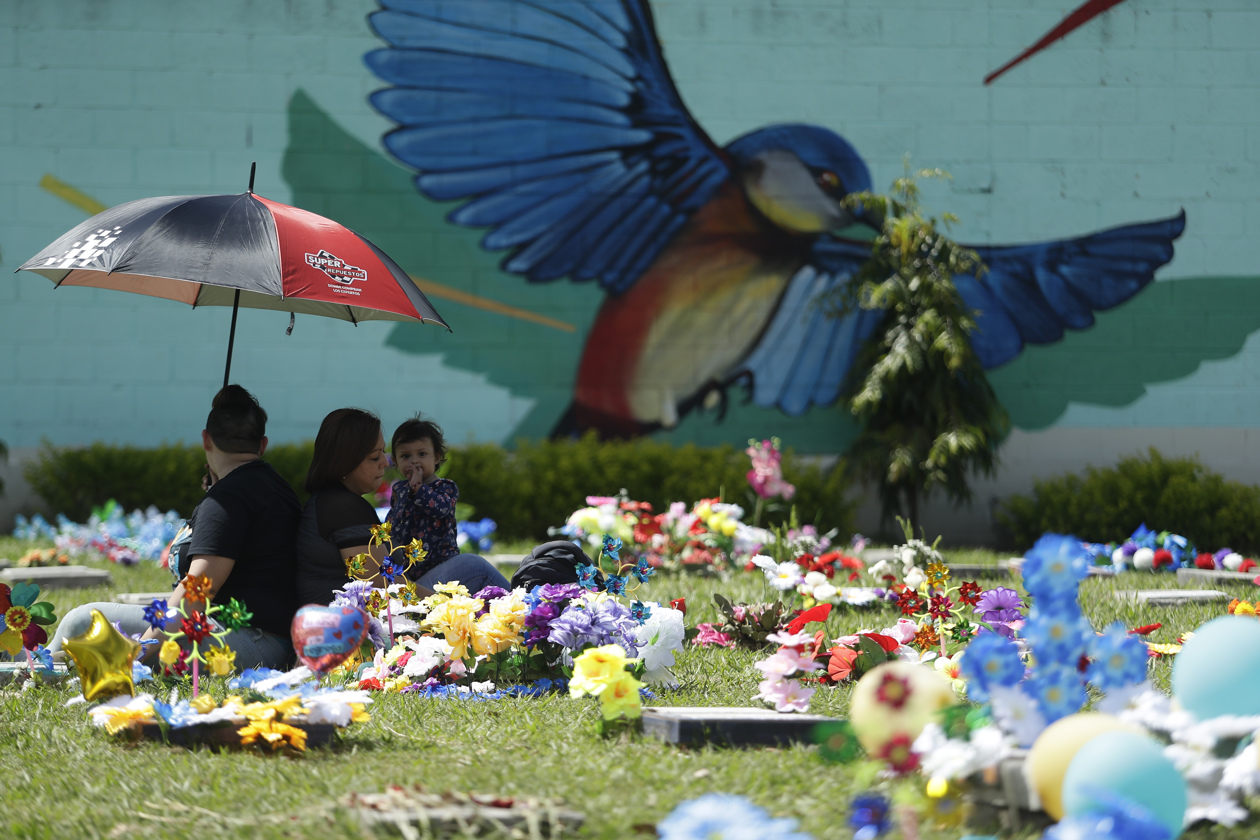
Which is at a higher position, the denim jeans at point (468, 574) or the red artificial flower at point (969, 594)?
the red artificial flower at point (969, 594)

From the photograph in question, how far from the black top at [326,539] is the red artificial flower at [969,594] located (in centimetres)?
191

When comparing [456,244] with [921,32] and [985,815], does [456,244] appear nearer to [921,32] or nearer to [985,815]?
[921,32]

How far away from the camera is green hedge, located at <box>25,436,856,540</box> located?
314 inches

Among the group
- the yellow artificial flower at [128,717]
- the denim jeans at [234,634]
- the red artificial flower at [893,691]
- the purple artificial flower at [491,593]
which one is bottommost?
the denim jeans at [234,634]

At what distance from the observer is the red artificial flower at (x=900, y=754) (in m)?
2.00

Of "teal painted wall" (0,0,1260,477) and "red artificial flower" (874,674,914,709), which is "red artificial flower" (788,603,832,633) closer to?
"red artificial flower" (874,674,914,709)

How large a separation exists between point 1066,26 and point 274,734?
28.7 feet

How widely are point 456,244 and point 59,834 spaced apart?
7.00m

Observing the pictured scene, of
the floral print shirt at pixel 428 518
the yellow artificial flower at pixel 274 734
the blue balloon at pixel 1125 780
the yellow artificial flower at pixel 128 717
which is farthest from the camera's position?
the floral print shirt at pixel 428 518

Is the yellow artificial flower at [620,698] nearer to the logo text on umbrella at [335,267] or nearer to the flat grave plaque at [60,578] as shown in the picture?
the logo text on umbrella at [335,267]

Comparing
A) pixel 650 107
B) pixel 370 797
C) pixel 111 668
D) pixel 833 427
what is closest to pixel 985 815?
pixel 370 797

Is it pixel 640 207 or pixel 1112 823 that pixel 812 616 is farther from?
pixel 640 207

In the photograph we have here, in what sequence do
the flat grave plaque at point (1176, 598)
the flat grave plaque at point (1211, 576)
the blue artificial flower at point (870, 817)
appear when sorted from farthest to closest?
the flat grave plaque at point (1211, 576)
the flat grave plaque at point (1176, 598)
the blue artificial flower at point (870, 817)

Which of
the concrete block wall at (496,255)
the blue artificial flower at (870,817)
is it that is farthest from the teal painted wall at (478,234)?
the blue artificial flower at (870,817)
